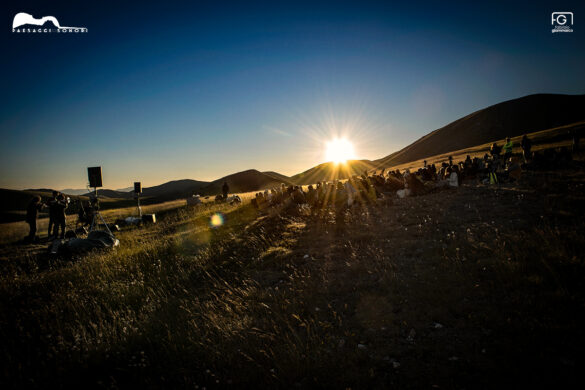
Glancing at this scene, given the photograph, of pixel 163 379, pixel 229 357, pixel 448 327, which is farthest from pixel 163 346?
pixel 448 327

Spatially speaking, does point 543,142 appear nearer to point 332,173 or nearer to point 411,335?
point 411,335

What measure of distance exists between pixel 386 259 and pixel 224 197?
1098 inches

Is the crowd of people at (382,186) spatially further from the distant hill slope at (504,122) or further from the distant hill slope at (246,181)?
the distant hill slope at (246,181)

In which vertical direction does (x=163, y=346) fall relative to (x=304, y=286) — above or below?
below

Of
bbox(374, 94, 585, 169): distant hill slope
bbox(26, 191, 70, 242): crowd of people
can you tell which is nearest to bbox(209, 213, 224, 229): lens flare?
bbox(26, 191, 70, 242): crowd of people

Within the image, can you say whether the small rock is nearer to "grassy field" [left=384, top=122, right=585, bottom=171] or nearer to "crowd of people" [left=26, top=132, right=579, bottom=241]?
"crowd of people" [left=26, top=132, right=579, bottom=241]

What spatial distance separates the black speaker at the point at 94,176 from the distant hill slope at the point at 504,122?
9843cm

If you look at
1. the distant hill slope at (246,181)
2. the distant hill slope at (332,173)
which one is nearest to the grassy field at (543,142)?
the distant hill slope at (332,173)

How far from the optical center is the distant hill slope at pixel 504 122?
329ft

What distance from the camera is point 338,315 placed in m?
4.46

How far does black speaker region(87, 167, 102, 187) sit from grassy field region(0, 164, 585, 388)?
770cm

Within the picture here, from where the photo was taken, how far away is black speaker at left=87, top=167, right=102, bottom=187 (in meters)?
15.0

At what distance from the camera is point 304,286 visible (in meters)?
5.61

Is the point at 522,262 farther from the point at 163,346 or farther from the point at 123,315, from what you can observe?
the point at 123,315
